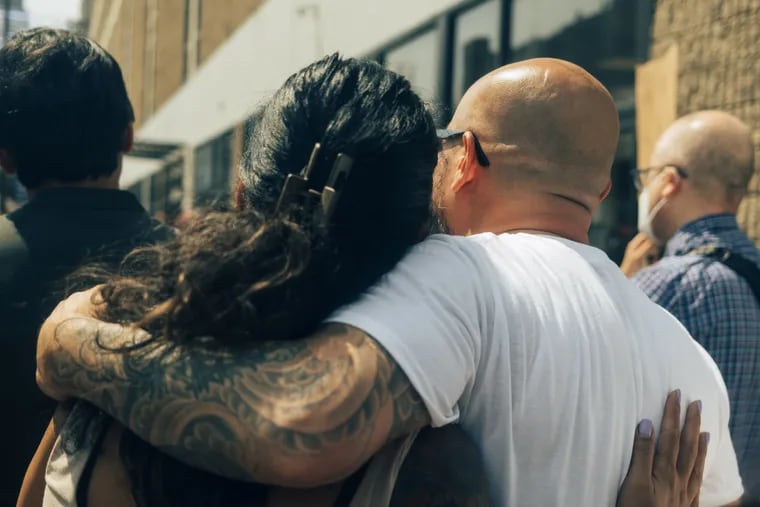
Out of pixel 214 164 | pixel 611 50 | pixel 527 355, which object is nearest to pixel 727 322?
pixel 527 355

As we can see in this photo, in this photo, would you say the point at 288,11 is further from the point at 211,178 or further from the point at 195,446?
the point at 195,446

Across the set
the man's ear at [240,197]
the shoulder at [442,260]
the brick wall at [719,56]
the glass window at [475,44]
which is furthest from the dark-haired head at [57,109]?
the glass window at [475,44]

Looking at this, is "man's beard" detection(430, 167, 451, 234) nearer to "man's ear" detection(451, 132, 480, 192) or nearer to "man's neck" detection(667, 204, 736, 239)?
"man's ear" detection(451, 132, 480, 192)

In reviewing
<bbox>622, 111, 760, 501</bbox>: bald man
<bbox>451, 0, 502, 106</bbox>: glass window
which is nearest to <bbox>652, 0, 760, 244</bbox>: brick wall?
<bbox>622, 111, 760, 501</bbox>: bald man

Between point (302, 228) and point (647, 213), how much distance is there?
2396 mm

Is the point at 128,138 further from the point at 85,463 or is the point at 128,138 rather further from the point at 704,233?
the point at 704,233

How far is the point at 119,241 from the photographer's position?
228cm

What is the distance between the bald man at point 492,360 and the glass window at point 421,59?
204 inches

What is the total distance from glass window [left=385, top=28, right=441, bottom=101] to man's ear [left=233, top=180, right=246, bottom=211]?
5396mm

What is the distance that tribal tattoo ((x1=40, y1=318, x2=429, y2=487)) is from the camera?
1.38 meters

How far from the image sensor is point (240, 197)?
1625 mm

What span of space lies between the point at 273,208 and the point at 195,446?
0.38m

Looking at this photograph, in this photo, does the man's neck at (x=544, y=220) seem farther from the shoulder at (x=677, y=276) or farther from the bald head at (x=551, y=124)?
the shoulder at (x=677, y=276)

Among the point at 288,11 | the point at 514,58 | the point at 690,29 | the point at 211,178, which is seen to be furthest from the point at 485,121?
the point at 211,178
